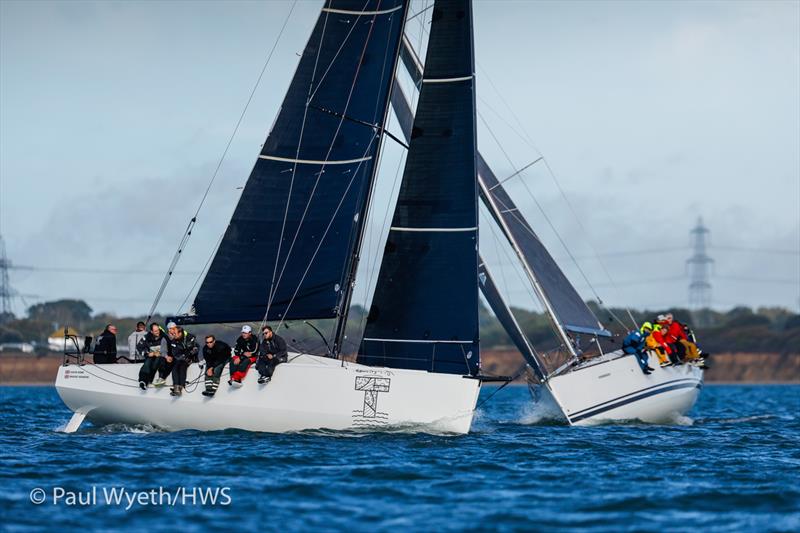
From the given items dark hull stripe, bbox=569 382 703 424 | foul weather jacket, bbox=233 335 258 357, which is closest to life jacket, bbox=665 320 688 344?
dark hull stripe, bbox=569 382 703 424

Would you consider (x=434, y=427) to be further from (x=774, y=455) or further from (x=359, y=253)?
(x=774, y=455)

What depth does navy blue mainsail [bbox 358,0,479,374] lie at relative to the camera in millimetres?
24828

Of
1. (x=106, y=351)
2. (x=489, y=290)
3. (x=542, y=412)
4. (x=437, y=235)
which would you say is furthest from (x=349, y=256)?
(x=542, y=412)

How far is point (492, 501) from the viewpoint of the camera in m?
16.5

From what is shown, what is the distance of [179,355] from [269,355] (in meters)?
1.90

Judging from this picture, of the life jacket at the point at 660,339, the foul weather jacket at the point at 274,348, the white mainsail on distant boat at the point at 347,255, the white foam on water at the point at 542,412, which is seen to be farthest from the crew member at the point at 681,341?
the foul weather jacket at the point at 274,348

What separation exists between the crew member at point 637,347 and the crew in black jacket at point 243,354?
33.7 feet

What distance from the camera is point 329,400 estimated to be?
23.2m

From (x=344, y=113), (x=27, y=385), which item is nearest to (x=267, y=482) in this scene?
(x=344, y=113)

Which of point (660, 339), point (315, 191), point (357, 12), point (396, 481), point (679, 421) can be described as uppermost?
point (357, 12)

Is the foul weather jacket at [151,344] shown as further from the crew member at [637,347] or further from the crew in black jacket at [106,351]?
the crew member at [637,347]

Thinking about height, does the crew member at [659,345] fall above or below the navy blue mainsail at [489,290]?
below

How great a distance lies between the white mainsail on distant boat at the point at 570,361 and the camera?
97.7 feet

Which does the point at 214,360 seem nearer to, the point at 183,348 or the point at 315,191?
the point at 183,348
